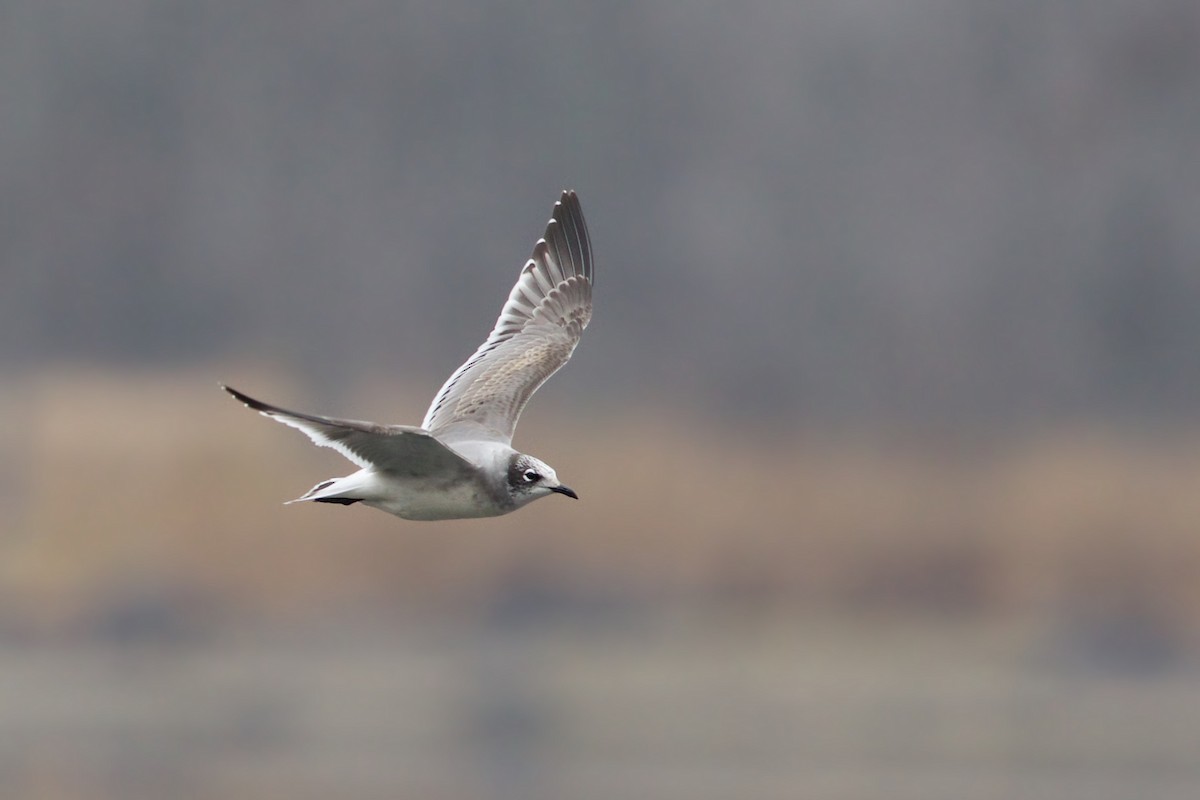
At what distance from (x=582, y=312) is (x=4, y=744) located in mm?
20828

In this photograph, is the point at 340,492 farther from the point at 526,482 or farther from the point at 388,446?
the point at 526,482

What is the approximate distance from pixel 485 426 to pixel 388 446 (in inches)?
57.1

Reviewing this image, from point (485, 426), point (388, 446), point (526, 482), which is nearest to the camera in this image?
point (388, 446)

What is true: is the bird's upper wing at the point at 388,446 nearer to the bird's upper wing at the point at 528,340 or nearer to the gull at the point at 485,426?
the gull at the point at 485,426

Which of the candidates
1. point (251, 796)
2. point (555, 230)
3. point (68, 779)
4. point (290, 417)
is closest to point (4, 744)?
point (68, 779)

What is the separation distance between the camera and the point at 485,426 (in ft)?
36.2

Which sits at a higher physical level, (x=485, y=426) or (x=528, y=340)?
(x=528, y=340)

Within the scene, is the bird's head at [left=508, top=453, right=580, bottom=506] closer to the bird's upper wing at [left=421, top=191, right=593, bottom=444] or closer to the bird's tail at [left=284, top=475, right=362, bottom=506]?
the bird's tail at [left=284, top=475, right=362, bottom=506]

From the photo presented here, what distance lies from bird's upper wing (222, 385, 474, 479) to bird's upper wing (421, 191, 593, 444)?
42.8 inches

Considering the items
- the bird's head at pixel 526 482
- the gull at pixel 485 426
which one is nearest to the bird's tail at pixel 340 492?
the gull at pixel 485 426

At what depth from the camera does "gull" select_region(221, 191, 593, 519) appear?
959 cm

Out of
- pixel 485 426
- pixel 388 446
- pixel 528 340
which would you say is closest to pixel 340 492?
pixel 388 446

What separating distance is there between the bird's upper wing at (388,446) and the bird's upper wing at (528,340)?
42.8 inches

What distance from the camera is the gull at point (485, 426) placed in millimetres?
9586
